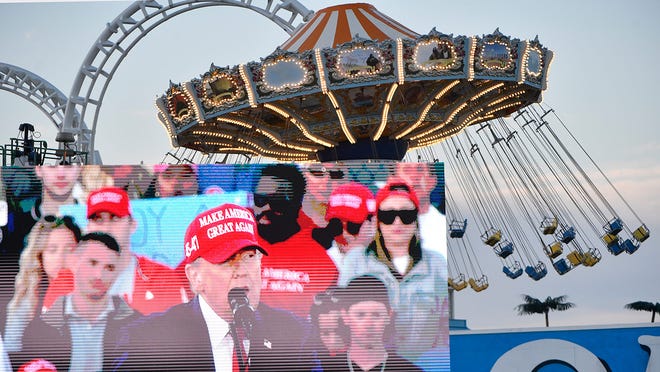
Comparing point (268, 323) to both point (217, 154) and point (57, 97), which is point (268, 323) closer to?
point (217, 154)

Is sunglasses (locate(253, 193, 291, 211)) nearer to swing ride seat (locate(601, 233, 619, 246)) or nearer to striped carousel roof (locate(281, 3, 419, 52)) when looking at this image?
striped carousel roof (locate(281, 3, 419, 52))

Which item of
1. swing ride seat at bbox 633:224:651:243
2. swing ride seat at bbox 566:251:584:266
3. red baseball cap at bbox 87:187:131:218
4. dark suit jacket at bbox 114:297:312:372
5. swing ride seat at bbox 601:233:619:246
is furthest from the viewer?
swing ride seat at bbox 566:251:584:266

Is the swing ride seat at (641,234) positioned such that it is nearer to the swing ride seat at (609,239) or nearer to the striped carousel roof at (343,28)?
the swing ride seat at (609,239)

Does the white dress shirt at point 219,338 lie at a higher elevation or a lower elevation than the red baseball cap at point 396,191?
lower

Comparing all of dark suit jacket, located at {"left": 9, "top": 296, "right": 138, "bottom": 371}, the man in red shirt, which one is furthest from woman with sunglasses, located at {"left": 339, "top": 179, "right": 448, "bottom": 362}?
dark suit jacket, located at {"left": 9, "top": 296, "right": 138, "bottom": 371}

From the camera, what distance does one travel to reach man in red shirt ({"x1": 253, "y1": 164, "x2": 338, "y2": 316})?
58.1 ft

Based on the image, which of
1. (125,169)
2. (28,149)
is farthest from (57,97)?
(125,169)

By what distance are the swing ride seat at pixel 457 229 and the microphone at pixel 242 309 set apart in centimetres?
1566

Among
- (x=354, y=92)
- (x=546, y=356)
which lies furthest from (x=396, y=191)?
(x=354, y=92)

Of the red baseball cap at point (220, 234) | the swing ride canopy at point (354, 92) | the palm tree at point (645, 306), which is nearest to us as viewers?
the red baseball cap at point (220, 234)

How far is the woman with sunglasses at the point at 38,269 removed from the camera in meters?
17.6

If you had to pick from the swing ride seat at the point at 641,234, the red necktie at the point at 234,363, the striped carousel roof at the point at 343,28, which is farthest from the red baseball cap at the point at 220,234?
the swing ride seat at the point at 641,234

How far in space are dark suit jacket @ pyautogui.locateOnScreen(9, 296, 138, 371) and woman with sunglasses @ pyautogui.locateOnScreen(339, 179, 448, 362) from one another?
3.27 m

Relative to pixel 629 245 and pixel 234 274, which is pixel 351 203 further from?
pixel 629 245
